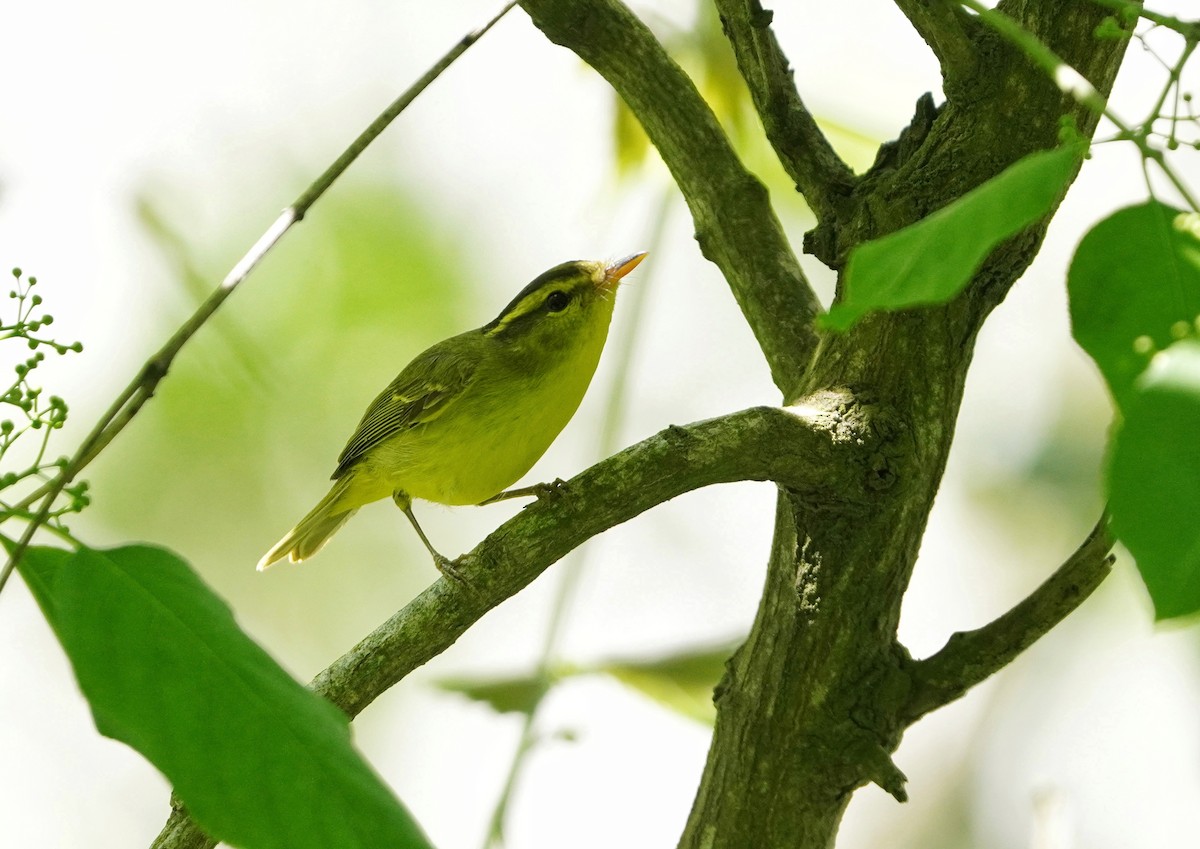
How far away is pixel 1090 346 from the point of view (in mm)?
790

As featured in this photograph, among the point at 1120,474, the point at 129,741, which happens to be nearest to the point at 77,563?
the point at 129,741

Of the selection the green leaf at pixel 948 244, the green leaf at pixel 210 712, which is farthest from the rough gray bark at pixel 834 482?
the green leaf at pixel 948 244

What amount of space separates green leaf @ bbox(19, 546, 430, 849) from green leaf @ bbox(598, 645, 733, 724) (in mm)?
2012

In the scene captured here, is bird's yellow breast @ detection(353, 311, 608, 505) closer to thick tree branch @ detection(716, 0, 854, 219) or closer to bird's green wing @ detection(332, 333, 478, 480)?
bird's green wing @ detection(332, 333, 478, 480)

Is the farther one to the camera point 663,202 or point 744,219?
point 663,202

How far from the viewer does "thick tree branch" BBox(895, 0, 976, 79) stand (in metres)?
1.85

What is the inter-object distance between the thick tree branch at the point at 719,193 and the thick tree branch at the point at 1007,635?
22.2 inches

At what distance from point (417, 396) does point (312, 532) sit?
2.03 ft

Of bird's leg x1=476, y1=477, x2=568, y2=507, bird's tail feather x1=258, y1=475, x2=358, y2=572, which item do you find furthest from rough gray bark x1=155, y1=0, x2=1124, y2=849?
bird's tail feather x1=258, y1=475, x2=358, y2=572

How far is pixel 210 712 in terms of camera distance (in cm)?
84

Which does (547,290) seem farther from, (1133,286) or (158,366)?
(1133,286)

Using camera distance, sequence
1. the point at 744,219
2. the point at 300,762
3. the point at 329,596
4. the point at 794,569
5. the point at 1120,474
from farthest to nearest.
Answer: the point at 329,596 < the point at 744,219 < the point at 794,569 < the point at 300,762 < the point at 1120,474

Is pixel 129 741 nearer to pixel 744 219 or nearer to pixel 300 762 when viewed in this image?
pixel 300 762

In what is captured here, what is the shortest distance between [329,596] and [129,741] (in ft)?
13.1
